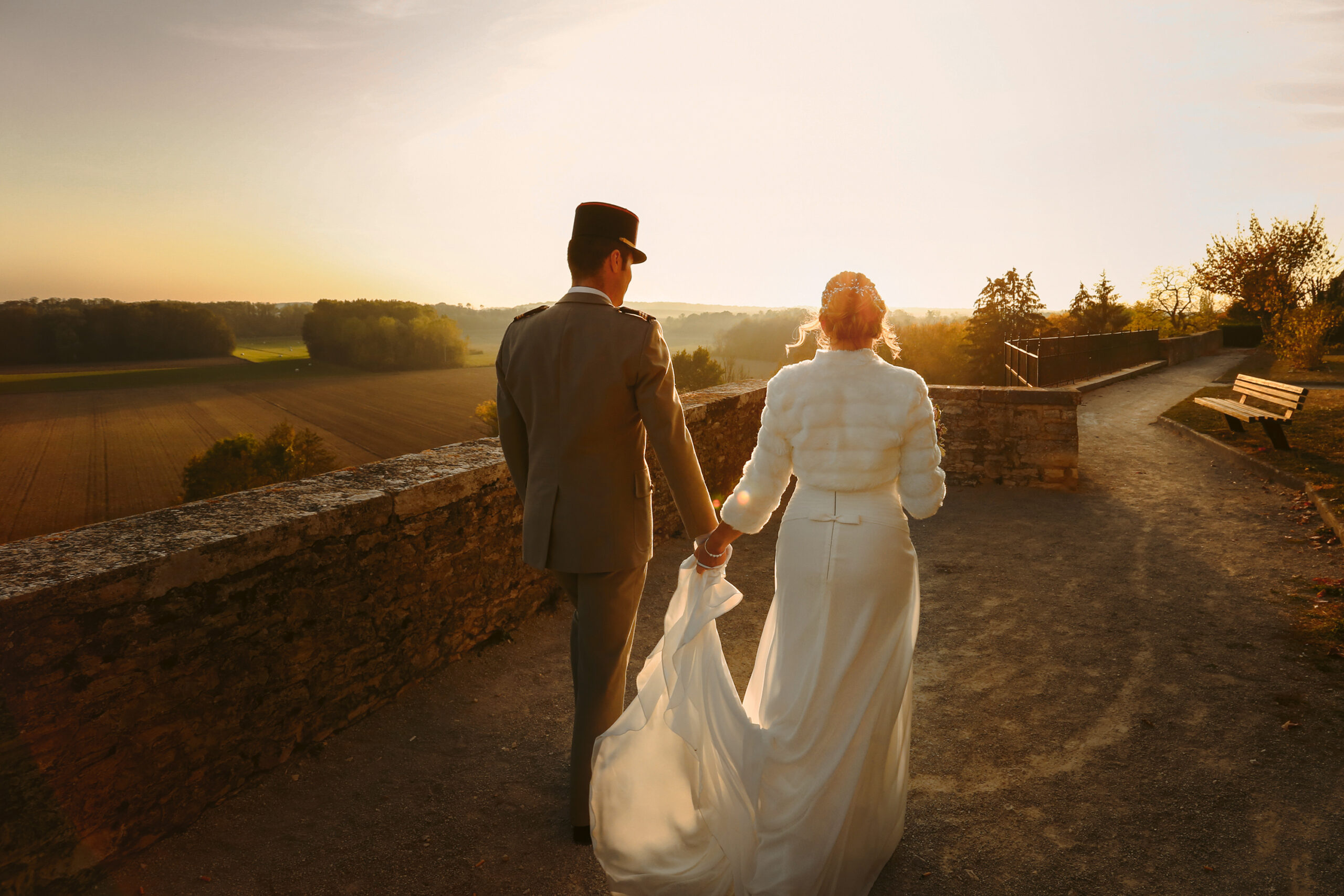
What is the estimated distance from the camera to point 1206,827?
106 inches

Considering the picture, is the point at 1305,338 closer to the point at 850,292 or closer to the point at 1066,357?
the point at 1066,357

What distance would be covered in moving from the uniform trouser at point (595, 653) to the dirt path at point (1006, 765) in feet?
1.00

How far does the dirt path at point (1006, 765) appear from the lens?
2.52 metres

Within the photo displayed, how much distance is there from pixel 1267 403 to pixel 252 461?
175 ft

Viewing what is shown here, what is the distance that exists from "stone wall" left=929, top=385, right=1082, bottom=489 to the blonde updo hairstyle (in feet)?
18.6

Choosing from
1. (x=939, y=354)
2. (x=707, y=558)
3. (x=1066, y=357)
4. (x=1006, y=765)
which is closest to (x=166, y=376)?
(x=939, y=354)

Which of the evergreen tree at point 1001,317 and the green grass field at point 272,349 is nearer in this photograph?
the evergreen tree at point 1001,317

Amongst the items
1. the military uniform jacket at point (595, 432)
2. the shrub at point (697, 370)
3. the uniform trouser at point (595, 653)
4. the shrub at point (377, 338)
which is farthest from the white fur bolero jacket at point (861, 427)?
the shrub at point (697, 370)

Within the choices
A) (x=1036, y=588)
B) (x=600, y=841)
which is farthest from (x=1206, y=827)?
(x=1036, y=588)

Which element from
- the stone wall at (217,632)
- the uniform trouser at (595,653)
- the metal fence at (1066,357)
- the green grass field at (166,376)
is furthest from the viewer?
the green grass field at (166,376)

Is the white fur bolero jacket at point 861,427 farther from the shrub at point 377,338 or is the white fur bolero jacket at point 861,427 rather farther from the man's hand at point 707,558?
the shrub at point 377,338

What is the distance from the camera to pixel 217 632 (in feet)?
9.05

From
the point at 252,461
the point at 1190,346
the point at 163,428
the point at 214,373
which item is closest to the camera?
the point at 1190,346

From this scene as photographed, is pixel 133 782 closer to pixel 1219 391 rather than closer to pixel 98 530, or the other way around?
pixel 98 530
